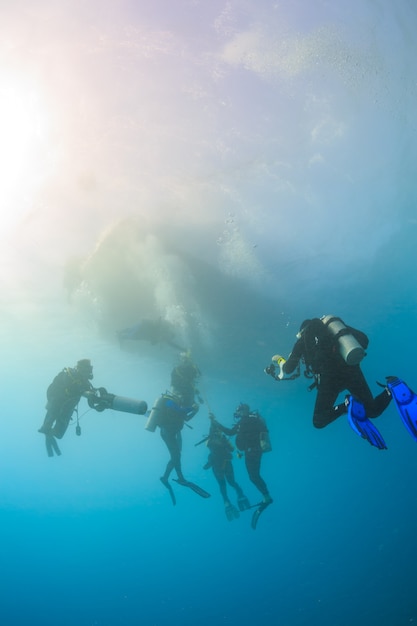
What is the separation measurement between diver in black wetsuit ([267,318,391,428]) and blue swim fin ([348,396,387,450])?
0.26 meters

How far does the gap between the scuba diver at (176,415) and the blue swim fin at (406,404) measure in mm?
7532

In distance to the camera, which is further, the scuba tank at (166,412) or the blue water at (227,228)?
the scuba tank at (166,412)

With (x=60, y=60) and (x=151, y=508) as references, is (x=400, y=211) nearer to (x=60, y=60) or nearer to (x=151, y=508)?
(x=60, y=60)

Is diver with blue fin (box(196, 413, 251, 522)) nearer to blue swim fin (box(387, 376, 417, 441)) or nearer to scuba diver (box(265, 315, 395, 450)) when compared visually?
scuba diver (box(265, 315, 395, 450))

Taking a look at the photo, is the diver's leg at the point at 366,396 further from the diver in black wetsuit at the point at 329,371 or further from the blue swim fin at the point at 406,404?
the blue swim fin at the point at 406,404

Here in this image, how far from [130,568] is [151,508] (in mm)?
60098

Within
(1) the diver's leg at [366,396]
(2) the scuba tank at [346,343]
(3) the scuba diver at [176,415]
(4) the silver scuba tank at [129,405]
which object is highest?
(3) the scuba diver at [176,415]

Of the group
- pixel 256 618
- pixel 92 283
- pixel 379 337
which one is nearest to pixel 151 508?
pixel 256 618

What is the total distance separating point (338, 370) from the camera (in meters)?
4.98

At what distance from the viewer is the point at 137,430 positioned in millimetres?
86438

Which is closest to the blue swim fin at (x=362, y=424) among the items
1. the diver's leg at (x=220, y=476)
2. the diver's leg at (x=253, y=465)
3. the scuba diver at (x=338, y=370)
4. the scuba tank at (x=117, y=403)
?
the scuba diver at (x=338, y=370)

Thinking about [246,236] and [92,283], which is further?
[92,283]

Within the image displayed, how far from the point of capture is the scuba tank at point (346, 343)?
4418mm

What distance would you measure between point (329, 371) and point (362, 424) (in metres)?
0.90
